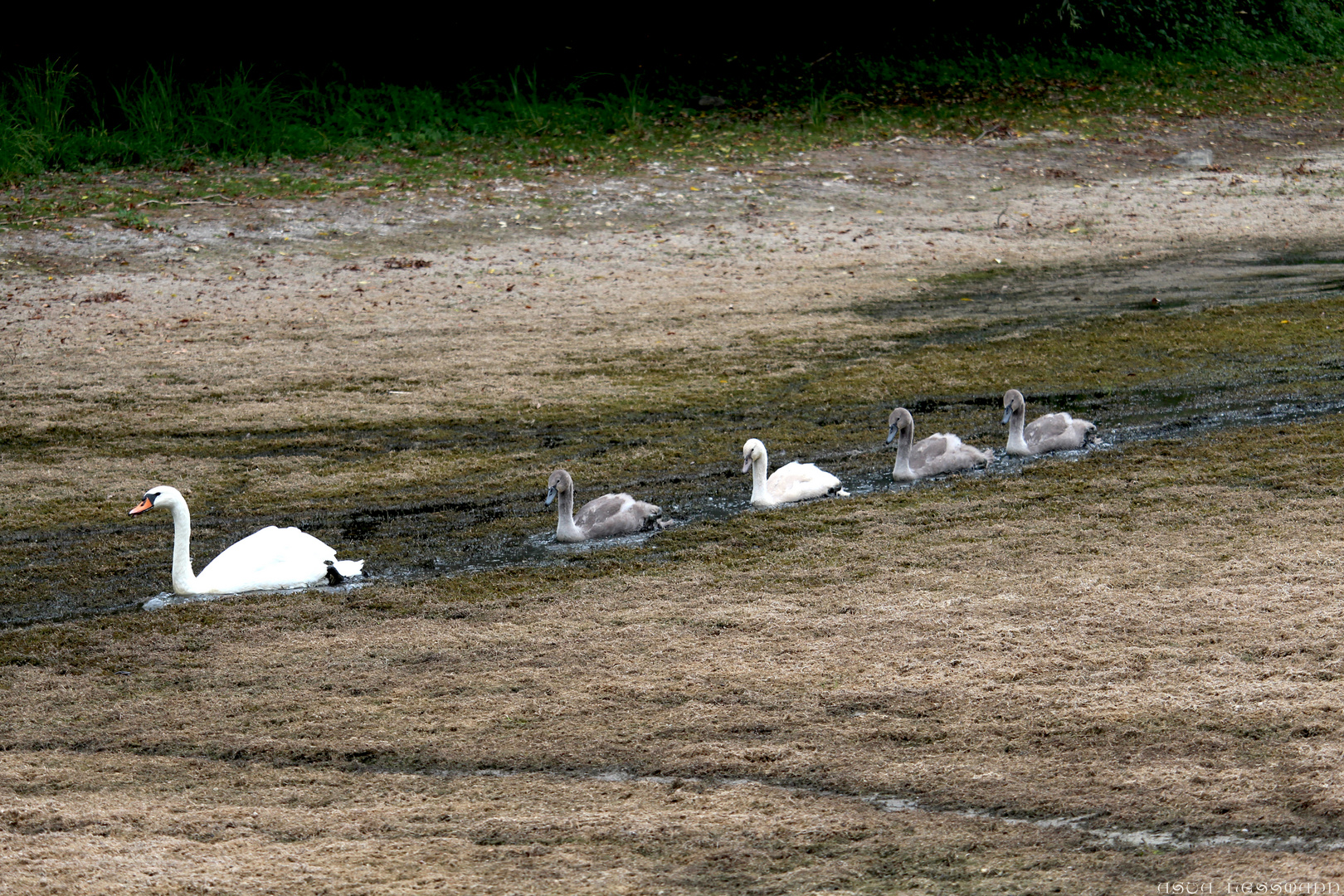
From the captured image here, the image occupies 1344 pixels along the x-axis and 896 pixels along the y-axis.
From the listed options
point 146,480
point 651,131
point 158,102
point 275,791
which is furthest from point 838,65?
point 275,791

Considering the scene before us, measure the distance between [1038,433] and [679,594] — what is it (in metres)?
2.76

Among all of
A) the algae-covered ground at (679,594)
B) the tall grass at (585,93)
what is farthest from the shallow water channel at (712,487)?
the tall grass at (585,93)

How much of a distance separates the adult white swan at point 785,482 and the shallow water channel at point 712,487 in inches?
5.3

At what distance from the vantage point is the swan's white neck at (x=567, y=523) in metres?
7.27

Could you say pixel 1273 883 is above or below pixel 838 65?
below

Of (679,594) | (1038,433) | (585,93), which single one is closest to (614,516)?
(679,594)

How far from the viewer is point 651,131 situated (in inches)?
734

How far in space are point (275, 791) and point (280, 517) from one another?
313 cm

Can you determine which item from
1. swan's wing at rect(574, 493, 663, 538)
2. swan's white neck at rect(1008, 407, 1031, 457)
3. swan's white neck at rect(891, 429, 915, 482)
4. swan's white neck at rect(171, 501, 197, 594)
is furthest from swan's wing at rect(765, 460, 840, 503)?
swan's white neck at rect(171, 501, 197, 594)

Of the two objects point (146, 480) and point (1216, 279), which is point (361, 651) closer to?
point (146, 480)

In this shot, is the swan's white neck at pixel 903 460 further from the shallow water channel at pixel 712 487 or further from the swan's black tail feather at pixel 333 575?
the swan's black tail feather at pixel 333 575

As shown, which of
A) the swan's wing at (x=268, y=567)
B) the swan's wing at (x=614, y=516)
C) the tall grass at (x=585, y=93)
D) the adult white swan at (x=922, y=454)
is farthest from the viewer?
the tall grass at (x=585, y=93)

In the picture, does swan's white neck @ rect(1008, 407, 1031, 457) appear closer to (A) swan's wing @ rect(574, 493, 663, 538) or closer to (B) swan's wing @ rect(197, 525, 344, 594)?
(A) swan's wing @ rect(574, 493, 663, 538)

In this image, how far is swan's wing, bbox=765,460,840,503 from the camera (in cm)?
767
